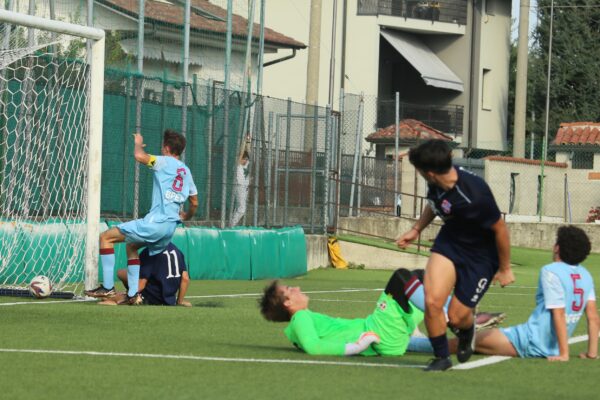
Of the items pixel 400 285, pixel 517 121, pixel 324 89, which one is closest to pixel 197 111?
pixel 400 285

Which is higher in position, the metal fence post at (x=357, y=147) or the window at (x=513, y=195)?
the metal fence post at (x=357, y=147)

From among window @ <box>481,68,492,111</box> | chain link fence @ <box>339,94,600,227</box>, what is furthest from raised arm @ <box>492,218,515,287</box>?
window @ <box>481,68,492,111</box>

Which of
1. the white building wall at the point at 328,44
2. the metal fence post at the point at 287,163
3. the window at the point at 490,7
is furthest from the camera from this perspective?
the window at the point at 490,7

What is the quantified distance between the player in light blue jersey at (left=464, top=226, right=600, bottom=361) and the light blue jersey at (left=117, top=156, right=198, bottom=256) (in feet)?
17.6

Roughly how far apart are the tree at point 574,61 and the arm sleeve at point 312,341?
5034cm

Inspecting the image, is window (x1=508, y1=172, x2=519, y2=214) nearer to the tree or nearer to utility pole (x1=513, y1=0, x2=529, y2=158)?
utility pole (x1=513, y1=0, x2=529, y2=158)

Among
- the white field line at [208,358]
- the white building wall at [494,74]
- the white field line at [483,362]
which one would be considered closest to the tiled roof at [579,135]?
the white building wall at [494,74]

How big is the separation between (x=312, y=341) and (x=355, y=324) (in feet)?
1.19

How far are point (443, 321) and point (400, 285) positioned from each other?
31.6 inches

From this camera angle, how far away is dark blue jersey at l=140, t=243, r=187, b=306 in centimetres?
1463

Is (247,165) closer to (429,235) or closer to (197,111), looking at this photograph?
(197,111)

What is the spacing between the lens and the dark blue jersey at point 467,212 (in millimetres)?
8875

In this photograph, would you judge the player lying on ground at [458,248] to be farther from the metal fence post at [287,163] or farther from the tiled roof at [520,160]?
the tiled roof at [520,160]

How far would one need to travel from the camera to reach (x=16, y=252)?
1766cm
